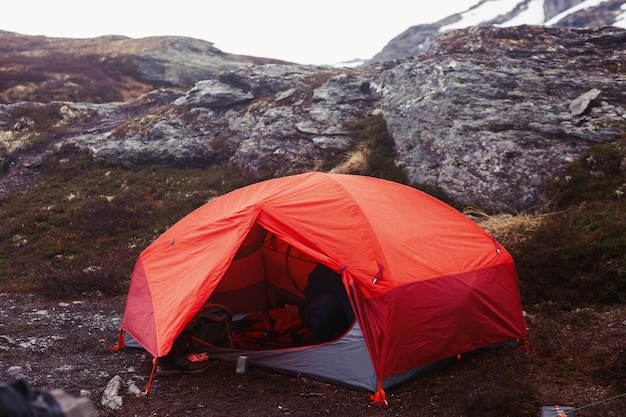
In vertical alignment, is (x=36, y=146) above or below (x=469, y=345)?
above

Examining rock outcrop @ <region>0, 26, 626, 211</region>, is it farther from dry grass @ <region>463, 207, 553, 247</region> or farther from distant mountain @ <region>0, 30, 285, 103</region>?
distant mountain @ <region>0, 30, 285, 103</region>

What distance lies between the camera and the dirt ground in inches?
197

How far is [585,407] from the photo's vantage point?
457 cm

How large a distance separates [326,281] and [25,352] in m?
4.34

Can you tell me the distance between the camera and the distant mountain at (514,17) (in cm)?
5303

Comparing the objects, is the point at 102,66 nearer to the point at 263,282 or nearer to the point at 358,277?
the point at 263,282

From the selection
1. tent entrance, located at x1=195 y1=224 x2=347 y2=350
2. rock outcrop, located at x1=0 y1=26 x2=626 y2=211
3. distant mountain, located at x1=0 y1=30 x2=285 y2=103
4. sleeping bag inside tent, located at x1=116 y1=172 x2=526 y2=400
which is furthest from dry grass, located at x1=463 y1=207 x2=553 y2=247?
distant mountain, located at x1=0 y1=30 x2=285 y2=103

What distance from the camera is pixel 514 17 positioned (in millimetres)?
69938

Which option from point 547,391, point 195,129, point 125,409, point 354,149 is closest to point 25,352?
point 125,409

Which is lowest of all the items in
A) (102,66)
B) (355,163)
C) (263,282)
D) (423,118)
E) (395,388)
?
(395,388)

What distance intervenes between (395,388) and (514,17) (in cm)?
7723

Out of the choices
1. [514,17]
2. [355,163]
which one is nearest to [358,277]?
[355,163]

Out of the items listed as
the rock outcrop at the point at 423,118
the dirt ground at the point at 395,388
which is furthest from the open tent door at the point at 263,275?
the rock outcrop at the point at 423,118

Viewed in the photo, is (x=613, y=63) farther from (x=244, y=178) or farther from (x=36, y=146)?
(x=36, y=146)
